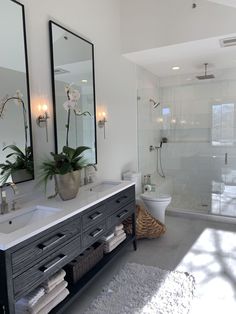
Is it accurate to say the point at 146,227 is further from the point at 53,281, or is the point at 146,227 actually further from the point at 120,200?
the point at 53,281

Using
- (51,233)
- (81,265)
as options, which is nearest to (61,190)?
(51,233)

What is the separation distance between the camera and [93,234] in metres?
2.09

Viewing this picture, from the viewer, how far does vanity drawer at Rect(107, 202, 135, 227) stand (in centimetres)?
238

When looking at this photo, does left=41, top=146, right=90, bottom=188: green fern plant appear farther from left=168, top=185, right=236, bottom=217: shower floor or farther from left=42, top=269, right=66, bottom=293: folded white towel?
left=168, top=185, right=236, bottom=217: shower floor

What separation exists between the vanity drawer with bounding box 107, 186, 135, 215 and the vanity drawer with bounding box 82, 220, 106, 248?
0.16 metres

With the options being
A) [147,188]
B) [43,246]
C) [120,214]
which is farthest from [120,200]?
[147,188]

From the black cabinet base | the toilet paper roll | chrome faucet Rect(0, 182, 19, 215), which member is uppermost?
chrome faucet Rect(0, 182, 19, 215)

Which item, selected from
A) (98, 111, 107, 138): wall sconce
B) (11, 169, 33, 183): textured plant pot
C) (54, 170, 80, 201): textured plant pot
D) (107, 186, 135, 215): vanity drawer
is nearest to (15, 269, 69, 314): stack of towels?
(54, 170, 80, 201): textured plant pot

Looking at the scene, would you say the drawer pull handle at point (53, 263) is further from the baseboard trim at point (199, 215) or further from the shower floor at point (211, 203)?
the shower floor at point (211, 203)

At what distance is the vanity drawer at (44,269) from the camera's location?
4.68ft

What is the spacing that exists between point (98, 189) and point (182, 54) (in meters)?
2.61

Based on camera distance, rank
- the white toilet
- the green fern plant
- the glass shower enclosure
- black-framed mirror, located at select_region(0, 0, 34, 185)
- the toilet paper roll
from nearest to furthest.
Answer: black-framed mirror, located at select_region(0, 0, 34, 185) → the green fern plant → the white toilet → the toilet paper roll → the glass shower enclosure

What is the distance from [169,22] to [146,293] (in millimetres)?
3386

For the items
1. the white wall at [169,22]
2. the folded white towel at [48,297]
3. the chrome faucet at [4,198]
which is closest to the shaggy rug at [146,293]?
the folded white towel at [48,297]
